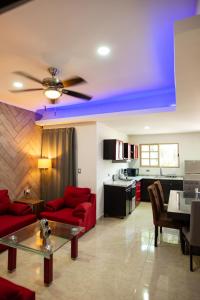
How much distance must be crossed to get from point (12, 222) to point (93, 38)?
3.16 meters

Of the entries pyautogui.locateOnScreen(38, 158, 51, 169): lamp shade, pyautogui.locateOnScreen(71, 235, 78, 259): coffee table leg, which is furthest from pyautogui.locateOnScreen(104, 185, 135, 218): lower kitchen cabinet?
pyautogui.locateOnScreen(71, 235, 78, 259): coffee table leg

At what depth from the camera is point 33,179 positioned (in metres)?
5.05

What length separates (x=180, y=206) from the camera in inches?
120

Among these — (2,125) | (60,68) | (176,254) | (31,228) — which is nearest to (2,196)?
(31,228)

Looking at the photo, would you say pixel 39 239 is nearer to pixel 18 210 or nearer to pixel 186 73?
pixel 18 210

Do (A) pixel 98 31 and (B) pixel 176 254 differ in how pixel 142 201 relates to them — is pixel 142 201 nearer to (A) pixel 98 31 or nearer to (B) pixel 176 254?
(B) pixel 176 254

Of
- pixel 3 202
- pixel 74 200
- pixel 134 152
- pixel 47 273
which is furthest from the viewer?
pixel 134 152

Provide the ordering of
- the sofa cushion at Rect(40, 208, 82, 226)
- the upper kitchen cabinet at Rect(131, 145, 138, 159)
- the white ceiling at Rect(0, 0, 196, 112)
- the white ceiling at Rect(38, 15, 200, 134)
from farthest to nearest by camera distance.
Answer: the upper kitchen cabinet at Rect(131, 145, 138, 159) → the sofa cushion at Rect(40, 208, 82, 226) → the white ceiling at Rect(0, 0, 196, 112) → the white ceiling at Rect(38, 15, 200, 134)

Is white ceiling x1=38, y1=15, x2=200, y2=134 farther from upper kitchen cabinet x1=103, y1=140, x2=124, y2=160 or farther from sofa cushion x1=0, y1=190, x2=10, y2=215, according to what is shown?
sofa cushion x1=0, y1=190, x2=10, y2=215

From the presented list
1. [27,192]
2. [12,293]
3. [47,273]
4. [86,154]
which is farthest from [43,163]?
[12,293]

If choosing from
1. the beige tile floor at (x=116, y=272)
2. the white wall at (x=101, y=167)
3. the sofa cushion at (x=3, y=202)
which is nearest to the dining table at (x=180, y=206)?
the beige tile floor at (x=116, y=272)

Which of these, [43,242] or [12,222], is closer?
[43,242]

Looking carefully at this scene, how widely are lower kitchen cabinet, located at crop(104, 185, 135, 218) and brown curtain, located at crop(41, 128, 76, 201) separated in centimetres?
96

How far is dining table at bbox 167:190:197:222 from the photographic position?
272cm
